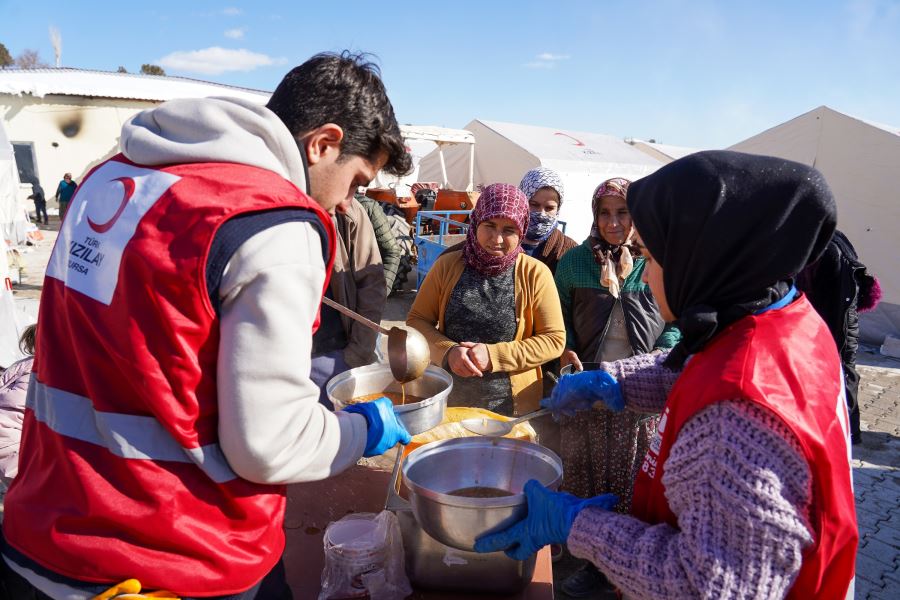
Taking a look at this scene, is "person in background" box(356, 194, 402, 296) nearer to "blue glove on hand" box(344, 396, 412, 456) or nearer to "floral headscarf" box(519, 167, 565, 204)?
"floral headscarf" box(519, 167, 565, 204)

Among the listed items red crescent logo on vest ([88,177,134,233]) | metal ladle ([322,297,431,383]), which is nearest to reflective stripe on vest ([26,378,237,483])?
red crescent logo on vest ([88,177,134,233])

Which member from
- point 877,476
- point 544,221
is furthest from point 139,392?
point 877,476

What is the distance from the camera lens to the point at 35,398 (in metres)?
1.13

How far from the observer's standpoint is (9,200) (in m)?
11.7

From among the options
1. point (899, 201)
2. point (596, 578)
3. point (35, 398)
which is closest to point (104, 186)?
point (35, 398)

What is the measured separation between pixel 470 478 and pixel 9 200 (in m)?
13.5

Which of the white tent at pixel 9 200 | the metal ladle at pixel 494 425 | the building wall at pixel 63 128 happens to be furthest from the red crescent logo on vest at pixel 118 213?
the building wall at pixel 63 128

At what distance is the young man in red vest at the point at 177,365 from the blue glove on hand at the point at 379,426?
252 mm

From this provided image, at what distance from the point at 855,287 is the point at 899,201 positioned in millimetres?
5568

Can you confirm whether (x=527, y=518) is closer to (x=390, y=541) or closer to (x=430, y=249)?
(x=390, y=541)

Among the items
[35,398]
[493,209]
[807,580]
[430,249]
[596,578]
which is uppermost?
[493,209]

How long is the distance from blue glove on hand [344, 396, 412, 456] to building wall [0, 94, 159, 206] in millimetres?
17884

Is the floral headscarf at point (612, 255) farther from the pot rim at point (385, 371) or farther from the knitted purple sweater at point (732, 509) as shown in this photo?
the knitted purple sweater at point (732, 509)

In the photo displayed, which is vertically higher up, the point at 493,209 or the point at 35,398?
the point at 493,209
